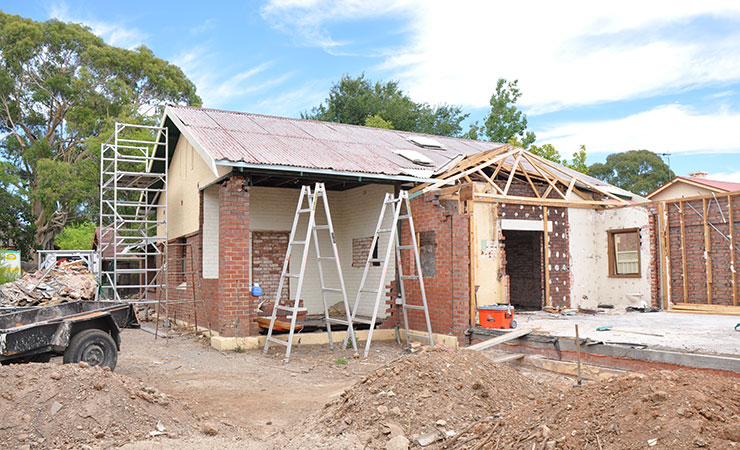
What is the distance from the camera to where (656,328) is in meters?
10.1

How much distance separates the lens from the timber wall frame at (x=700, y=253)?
13453 millimetres

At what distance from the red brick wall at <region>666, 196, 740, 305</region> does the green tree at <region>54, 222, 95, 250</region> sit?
29351 millimetres

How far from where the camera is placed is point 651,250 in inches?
554

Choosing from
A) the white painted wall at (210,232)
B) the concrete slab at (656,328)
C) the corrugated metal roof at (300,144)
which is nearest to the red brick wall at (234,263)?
the corrugated metal roof at (300,144)

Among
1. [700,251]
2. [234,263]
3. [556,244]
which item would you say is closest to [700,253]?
[700,251]

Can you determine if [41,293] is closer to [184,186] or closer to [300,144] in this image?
[184,186]

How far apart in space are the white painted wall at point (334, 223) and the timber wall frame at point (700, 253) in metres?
6.86

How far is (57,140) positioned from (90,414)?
33.3 metres

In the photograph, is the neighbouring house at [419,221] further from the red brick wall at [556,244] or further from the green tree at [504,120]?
the green tree at [504,120]

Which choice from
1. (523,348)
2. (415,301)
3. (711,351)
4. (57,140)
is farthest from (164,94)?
(711,351)

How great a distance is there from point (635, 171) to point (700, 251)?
116ft

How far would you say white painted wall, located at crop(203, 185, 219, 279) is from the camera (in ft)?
43.7

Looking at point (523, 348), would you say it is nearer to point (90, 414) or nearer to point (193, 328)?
point (90, 414)

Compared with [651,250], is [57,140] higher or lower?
higher
